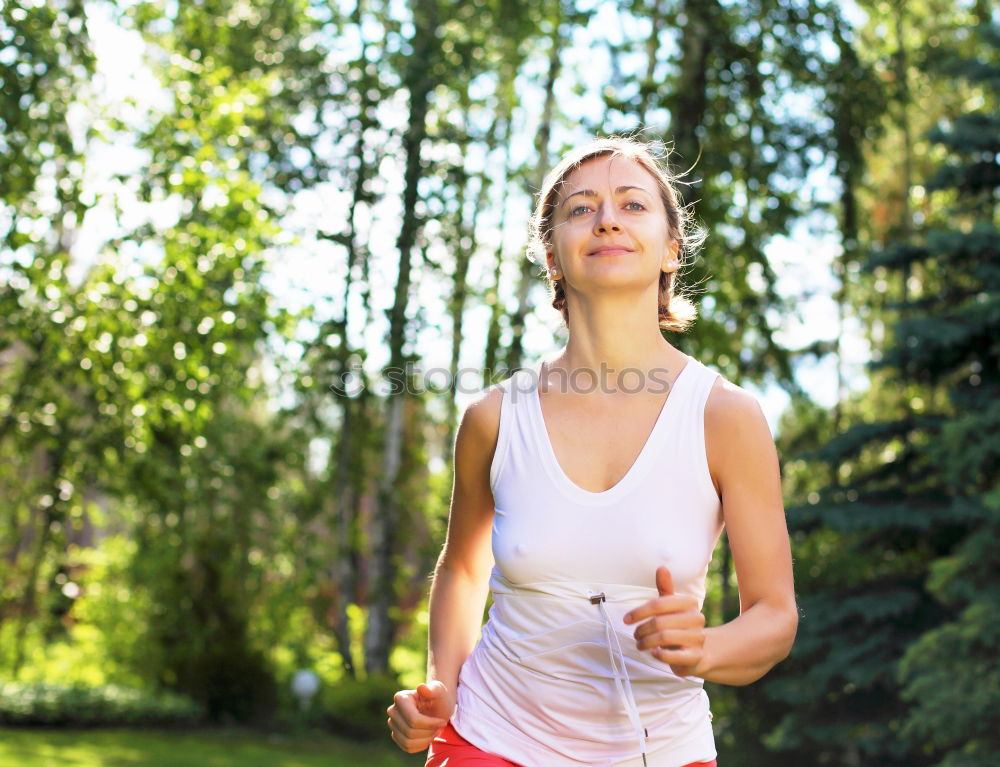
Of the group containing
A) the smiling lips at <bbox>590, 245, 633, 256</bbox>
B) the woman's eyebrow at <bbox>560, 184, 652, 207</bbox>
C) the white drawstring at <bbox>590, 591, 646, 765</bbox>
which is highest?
the woman's eyebrow at <bbox>560, 184, 652, 207</bbox>

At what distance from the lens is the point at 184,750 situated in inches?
444

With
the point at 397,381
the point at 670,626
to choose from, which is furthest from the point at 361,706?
the point at 670,626

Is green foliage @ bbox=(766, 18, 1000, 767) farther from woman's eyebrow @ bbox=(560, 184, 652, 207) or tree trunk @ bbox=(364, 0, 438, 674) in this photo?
woman's eyebrow @ bbox=(560, 184, 652, 207)

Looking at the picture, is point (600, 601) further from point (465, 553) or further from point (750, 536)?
point (465, 553)

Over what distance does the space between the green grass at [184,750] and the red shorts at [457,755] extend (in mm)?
8412

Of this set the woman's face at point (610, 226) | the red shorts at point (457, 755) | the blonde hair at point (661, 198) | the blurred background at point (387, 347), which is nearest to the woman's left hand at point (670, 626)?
the red shorts at point (457, 755)

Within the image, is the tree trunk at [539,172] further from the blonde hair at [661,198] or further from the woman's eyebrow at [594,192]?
the woman's eyebrow at [594,192]

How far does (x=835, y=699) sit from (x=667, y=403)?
8.12 m

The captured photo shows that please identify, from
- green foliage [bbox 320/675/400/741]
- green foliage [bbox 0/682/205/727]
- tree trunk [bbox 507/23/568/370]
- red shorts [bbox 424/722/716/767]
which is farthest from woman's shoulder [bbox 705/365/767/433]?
green foliage [bbox 0/682/205/727]

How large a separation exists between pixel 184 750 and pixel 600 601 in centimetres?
1048

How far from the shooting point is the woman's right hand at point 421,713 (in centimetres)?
203

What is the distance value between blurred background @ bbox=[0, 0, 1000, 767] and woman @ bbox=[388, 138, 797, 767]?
162 inches

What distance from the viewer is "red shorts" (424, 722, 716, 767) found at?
1.96 m

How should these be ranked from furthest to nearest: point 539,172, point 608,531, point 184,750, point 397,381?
point 397,381 < point 539,172 < point 184,750 < point 608,531
